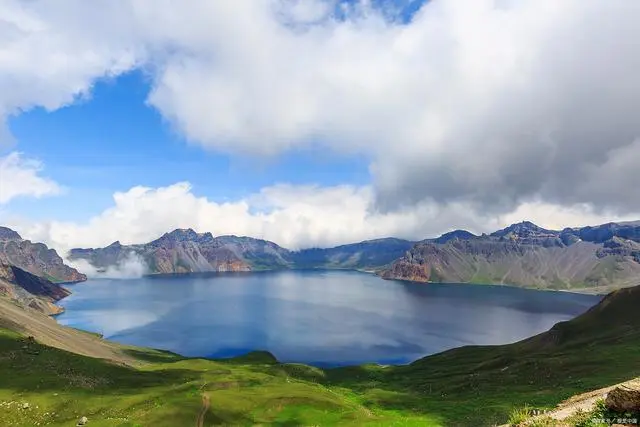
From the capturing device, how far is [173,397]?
3206 inches

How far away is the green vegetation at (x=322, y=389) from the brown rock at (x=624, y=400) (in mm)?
1892

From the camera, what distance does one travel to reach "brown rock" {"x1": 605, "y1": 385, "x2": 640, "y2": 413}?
1947 centimetres

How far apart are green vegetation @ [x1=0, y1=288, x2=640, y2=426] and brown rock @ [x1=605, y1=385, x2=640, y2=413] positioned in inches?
74.5

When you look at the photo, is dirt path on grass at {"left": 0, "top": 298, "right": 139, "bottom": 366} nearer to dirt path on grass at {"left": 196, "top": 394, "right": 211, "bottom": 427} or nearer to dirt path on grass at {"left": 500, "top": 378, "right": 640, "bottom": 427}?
dirt path on grass at {"left": 196, "top": 394, "right": 211, "bottom": 427}

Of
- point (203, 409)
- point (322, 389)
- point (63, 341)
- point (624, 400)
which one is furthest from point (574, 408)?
point (63, 341)

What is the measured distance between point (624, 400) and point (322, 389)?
98.8 metres

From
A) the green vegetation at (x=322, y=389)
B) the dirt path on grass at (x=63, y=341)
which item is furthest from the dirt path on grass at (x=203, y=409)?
the dirt path on grass at (x=63, y=341)

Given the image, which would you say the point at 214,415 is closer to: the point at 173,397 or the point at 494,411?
the point at 173,397

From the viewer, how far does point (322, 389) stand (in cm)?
11062

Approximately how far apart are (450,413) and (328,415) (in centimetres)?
2538

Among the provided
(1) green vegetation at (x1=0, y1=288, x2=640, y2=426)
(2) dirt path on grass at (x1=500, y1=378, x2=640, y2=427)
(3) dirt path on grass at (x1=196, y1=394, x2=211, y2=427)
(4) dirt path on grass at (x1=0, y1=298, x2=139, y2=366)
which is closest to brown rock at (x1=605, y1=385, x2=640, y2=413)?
(2) dirt path on grass at (x1=500, y1=378, x2=640, y2=427)

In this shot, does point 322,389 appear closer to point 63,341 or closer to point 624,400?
point 624,400

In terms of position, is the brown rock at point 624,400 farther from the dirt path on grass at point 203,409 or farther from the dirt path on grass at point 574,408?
the dirt path on grass at point 203,409

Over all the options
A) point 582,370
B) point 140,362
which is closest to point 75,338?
point 140,362
